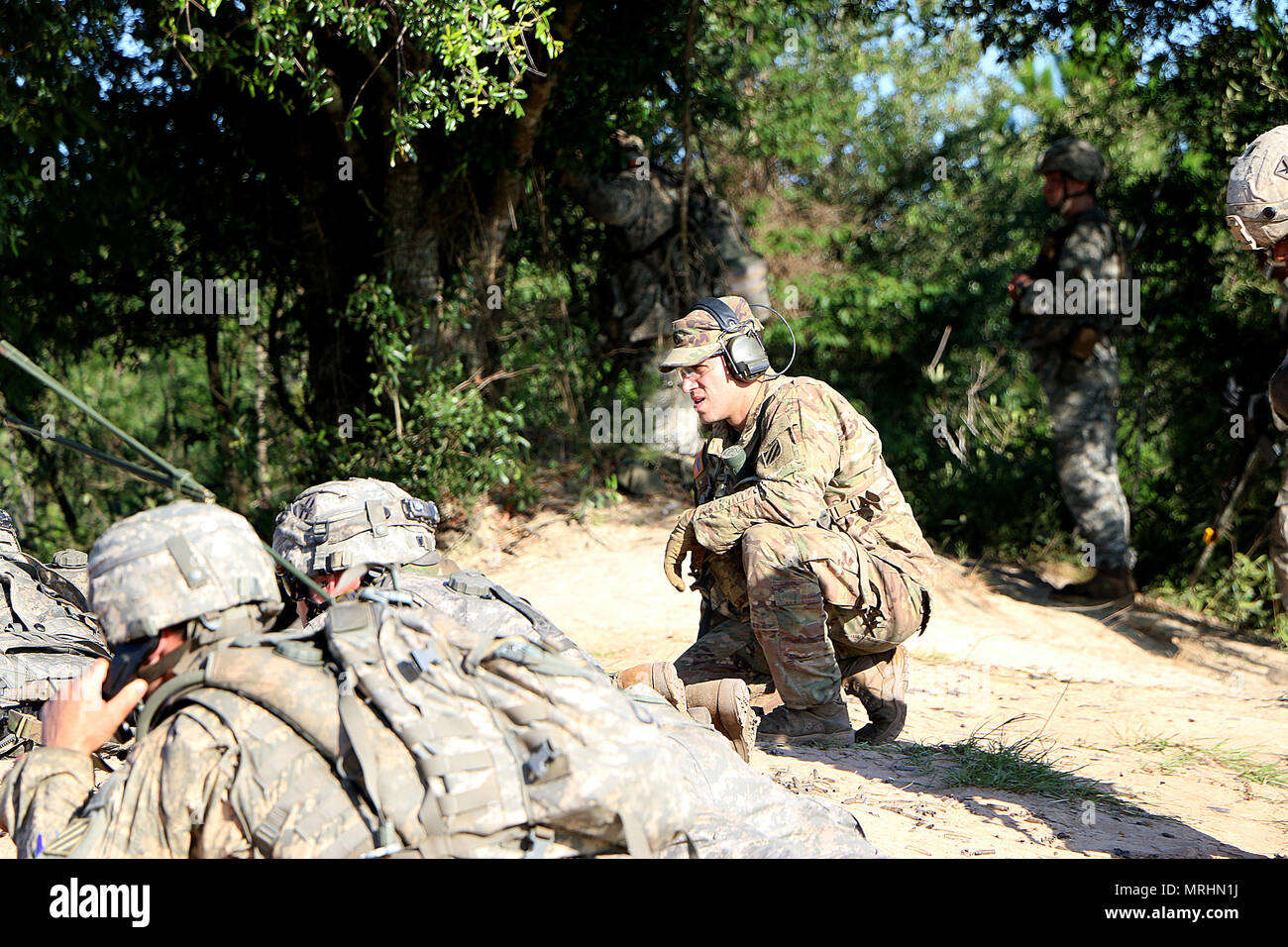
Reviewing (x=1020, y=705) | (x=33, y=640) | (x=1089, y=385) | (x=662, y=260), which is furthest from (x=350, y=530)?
(x=1089, y=385)

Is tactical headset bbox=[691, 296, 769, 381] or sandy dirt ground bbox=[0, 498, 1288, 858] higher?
tactical headset bbox=[691, 296, 769, 381]

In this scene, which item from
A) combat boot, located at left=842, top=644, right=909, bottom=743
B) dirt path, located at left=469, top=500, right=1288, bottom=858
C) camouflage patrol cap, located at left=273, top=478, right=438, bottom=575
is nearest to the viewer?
camouflage patrol cap, located at left=273, top=478, right=438, bottom=575

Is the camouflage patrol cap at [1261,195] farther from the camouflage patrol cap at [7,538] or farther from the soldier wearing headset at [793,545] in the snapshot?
the camouflage patrol cap at [7,538]

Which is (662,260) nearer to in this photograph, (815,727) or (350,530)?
(815,727)

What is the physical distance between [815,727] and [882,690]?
1.48 feet

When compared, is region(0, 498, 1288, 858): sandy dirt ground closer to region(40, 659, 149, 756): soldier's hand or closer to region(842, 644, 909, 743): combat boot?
region(842, 644, 909, 743): combat boot

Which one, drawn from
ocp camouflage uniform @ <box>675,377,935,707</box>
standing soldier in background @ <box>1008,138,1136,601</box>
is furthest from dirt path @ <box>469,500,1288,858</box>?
standing soldier in background @ <box>1008,138,1136,601</box>

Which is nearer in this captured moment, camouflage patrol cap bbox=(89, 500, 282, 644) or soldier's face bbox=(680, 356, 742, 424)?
camouflage patrol cap bbox=(89, 500, 282, 644)

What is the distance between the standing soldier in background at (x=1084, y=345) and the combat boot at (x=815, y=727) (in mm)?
4007

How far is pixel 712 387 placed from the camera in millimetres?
4520

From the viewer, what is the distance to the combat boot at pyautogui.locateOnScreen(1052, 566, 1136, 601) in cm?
783

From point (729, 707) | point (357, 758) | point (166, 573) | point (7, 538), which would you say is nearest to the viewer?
point (357, 758)

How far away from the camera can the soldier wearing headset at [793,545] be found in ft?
14.0

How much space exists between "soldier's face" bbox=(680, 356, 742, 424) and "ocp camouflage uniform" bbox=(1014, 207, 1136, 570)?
426 centimetres
